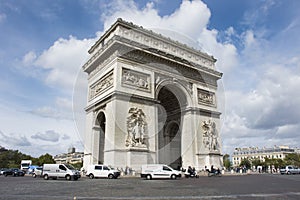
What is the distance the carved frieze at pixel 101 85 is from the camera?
77.7 feet

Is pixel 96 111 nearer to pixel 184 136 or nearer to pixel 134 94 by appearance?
pixel 134 94

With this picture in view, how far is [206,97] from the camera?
99.1ft

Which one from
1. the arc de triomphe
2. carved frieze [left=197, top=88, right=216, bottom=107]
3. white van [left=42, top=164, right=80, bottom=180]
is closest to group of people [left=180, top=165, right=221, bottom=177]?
the arc de triomphe

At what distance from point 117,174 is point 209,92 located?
16.6 meters

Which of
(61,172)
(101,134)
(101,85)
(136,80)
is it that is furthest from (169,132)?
(61,172)

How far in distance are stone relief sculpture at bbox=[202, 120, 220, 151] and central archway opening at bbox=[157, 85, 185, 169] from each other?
317cm

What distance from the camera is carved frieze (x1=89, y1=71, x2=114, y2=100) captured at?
2369cm

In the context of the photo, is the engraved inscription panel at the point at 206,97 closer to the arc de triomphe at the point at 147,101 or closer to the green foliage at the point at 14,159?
the arc de triomphe at the point at 147,101

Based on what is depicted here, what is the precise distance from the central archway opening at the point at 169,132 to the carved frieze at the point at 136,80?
5.49 metres

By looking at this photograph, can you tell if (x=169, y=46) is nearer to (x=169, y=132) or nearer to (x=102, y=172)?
(x=169, y=132)

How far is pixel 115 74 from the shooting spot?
2262 cm

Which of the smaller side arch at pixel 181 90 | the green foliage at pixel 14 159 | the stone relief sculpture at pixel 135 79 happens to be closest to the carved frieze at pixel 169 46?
the smaller side arch at pixel 181 90

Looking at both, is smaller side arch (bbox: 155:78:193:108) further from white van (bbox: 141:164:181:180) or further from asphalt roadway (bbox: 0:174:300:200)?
asphalt roadway (bbox: 0:174:300:200)

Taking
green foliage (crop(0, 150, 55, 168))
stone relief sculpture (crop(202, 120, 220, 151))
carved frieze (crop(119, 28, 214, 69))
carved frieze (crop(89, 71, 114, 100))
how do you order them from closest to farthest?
carved frieze (crop(89, 71, 114, 100)), carved frieze (crop(119, 28, 214, 69)), stone relief sculpture (crop(202, 120, 220, 151)), green foliage (crop(0, 150, 55, 168))
